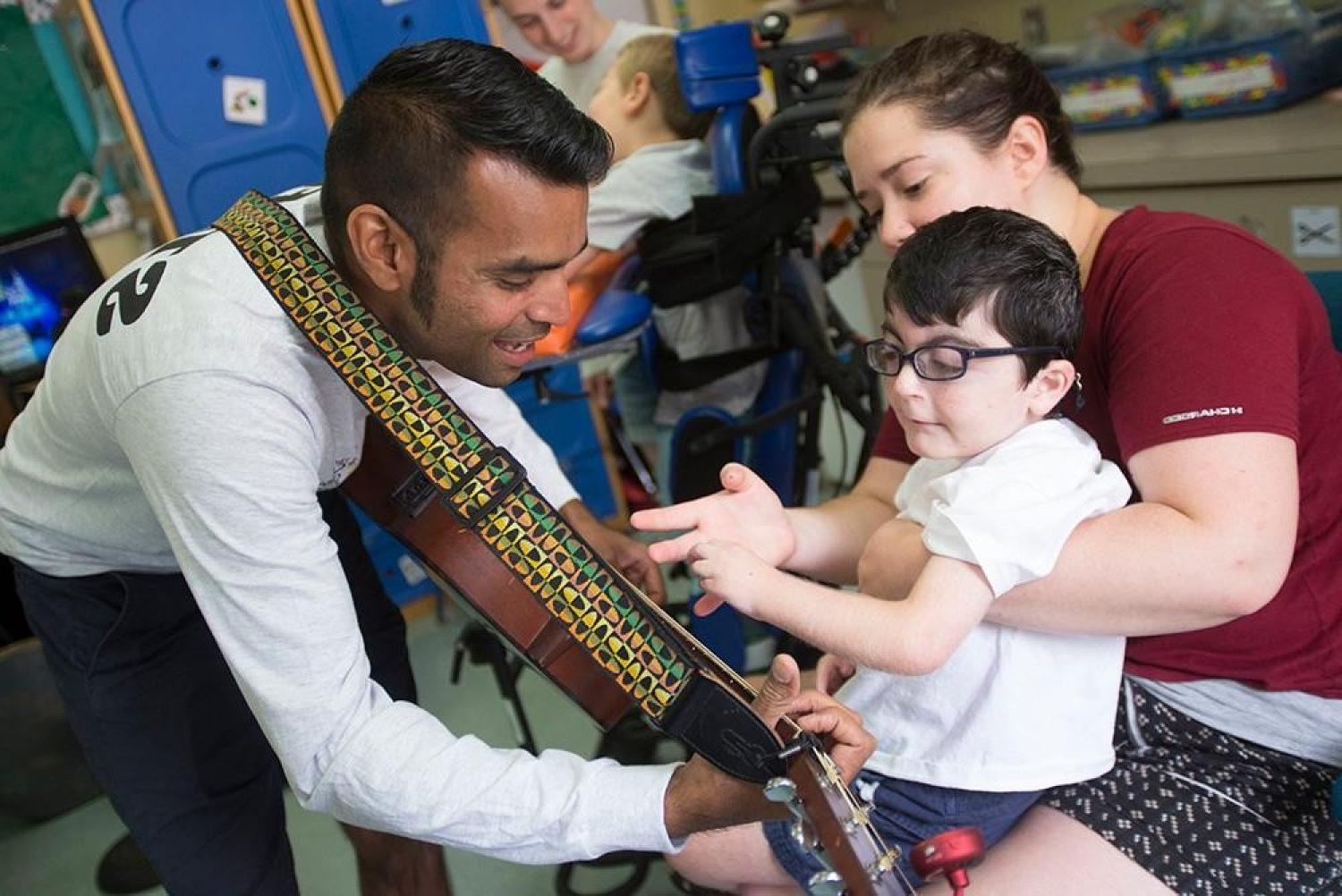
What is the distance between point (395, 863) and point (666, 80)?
1.52 metres

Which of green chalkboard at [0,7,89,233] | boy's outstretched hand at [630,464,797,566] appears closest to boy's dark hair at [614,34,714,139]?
boy's outstretched hand at [630,464,797,566]

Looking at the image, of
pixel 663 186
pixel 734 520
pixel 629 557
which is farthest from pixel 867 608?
pixel 663 186

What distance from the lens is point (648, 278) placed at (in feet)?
6.64

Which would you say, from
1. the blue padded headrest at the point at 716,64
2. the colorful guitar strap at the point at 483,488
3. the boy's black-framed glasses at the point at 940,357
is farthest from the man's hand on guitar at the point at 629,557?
the blue padded headrest at the point at 716,64

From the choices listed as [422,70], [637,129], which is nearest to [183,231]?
[637,129]

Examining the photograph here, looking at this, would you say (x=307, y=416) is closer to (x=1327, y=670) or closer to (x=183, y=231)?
(x=1327, y=670)

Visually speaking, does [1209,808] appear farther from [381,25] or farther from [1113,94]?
[1113,94]

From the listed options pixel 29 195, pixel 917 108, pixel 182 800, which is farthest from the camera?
pixel 29 195

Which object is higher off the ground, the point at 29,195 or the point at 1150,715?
the point at 29,195

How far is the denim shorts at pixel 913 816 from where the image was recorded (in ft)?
3.34

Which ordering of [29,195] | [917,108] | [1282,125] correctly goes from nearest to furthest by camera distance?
[917,108] → [1282,125] → [29,195]

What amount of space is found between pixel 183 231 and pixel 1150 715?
2502mm

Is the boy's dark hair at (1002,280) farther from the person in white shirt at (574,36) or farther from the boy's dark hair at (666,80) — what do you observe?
the person in white shirt at (574,36)

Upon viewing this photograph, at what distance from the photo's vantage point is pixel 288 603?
3.06 ft
